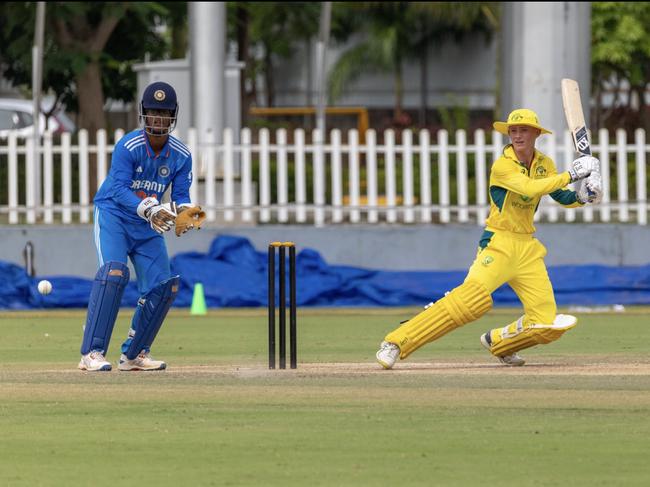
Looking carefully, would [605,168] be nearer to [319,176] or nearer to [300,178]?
[319,176]

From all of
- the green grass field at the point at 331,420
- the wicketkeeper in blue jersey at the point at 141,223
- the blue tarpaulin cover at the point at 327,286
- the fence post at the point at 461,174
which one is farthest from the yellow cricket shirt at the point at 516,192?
the fence post at the point at 461,174

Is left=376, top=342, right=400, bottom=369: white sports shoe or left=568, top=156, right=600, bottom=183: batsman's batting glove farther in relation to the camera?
left=376, top=342, right=400, bottom=369: white sports shoe

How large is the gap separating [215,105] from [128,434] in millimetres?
13341

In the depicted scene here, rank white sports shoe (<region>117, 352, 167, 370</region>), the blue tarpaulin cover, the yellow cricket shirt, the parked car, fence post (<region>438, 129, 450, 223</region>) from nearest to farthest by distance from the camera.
A: the yellow cricket shirt < white sports shoe (<region>117, 352, 167, 370</region>) < the blue tarpaulin cover < fence post (<region>438, 129, 450, 223</region>) < the parked car

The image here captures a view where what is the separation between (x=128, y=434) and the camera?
9.09 meters

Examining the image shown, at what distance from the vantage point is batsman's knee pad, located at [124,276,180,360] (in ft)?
38.0

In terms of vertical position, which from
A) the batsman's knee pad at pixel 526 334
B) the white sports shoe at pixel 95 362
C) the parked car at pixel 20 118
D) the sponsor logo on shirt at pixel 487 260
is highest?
the parked car at pixel 20 118

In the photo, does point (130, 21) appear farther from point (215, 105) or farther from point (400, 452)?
point (400, 452)

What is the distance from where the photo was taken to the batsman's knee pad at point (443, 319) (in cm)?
1149

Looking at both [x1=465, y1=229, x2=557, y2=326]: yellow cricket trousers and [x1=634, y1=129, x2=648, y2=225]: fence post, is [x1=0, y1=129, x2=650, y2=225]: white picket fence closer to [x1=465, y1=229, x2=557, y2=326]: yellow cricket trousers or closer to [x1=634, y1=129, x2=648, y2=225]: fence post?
[x1=634, y1=129, x2=648, y2=225]: fence post

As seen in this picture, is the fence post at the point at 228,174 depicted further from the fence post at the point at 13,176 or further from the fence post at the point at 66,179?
the fence post at the point at 13,176

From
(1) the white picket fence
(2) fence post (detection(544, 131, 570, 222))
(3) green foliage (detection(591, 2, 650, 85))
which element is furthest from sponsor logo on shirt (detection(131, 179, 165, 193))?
(3) green foliage (detection(591, 2, 650, 85))

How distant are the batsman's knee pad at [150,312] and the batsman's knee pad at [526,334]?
218cm

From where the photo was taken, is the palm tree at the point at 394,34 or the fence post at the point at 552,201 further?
the palm tree at the point at 394,34
